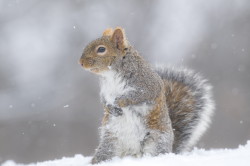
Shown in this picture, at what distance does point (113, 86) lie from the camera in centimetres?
435

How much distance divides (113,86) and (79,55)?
328 inches

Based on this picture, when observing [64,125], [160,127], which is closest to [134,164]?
[160,127]

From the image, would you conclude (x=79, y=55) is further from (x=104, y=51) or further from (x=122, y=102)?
(x=122, y=102)

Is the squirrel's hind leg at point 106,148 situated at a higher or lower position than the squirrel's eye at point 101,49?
lower

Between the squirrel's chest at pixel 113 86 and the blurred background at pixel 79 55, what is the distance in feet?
18.3

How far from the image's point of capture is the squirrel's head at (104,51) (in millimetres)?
4344

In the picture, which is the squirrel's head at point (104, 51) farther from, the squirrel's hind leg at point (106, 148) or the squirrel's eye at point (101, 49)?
the squirrel's hind leg at point (106, 148)

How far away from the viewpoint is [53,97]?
11875 mm

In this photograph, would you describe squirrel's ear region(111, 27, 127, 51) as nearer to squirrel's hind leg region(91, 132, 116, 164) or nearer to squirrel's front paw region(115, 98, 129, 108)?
squirrel's front paw region(115, 98, 129, 108)

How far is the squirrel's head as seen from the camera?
14.3 ft

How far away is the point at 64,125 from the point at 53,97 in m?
1.20

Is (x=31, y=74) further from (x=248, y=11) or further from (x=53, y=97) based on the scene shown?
(x=248, y=11)

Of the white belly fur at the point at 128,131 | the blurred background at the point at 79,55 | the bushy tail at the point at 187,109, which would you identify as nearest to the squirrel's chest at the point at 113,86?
the white belly fur at the point at 128,131

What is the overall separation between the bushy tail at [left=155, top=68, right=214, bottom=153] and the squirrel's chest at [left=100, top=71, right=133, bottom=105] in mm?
750
